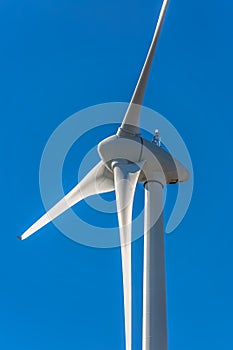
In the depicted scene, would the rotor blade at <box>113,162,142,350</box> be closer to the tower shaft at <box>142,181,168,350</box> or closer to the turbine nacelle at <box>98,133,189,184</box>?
the turbine nacelle at <box>98,133,189,184</box>

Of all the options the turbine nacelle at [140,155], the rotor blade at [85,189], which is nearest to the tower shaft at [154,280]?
the turbine nacelle at [140,155]

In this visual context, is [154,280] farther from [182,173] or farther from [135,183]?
[182,173]

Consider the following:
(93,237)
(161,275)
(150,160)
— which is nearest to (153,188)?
(150,160)

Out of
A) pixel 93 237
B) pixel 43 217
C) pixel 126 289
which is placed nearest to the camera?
pixel 126 289

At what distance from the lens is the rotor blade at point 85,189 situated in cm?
1688

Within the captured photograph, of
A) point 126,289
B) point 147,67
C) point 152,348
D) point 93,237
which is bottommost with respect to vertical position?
point 152,348

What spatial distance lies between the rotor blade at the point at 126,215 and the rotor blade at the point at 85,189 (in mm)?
903

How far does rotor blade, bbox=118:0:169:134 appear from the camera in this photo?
16075 mm

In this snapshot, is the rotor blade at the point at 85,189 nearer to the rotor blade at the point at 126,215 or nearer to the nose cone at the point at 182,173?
the rotor blade at the point at 126,215

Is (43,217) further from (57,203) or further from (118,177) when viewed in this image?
(118,177)

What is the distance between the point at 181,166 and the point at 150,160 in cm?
145

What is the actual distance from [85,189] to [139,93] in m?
3.91

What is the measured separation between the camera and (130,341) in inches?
450

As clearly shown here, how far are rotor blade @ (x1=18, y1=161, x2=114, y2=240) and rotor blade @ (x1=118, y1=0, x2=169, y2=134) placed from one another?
1.71 meters
